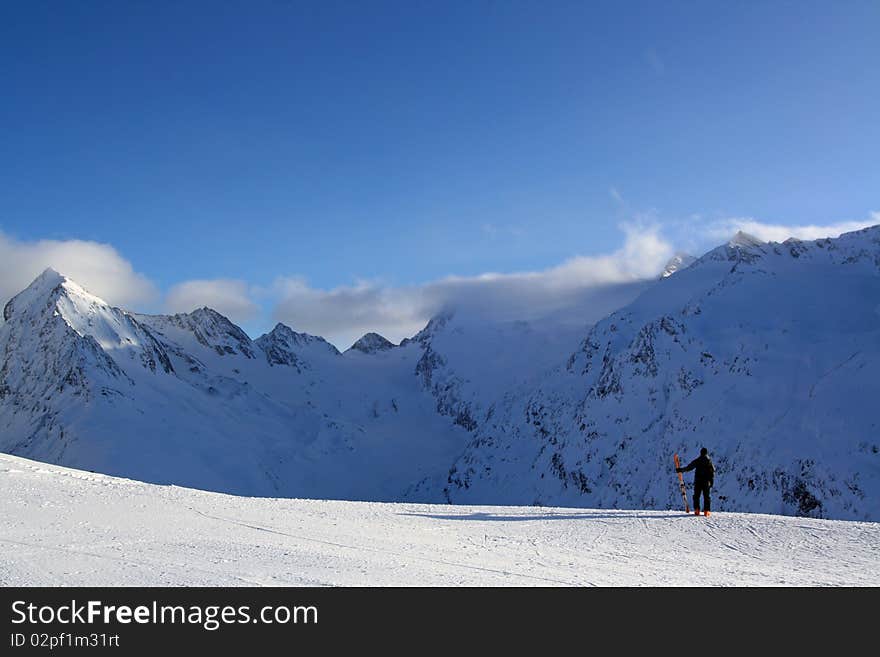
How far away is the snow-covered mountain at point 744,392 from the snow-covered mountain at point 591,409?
0.19 m

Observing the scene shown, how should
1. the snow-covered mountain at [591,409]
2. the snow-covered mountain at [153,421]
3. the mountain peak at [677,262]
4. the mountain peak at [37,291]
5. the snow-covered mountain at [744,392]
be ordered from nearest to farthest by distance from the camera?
the snow-covered mountain at [744,392]
the snow-covered mountain at [591,409]
the snow-covered mountain at [153,421]
the mountain peak at [37,291]
the mountain peak at [677,262]

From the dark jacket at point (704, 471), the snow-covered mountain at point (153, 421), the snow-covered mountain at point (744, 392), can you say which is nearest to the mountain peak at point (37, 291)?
the snow-covered mountain at point (153, 421)

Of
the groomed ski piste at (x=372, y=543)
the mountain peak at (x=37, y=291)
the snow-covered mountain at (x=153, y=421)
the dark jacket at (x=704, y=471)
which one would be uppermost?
the mountain peak at (x=37, y=291)

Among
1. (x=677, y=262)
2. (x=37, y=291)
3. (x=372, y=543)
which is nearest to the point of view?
(x=372, y=543)

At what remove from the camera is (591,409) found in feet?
295

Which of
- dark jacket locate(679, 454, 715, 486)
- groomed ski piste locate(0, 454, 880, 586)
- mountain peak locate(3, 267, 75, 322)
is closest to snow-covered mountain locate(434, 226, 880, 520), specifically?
dark jacket locate(679, 454, 715, 486)

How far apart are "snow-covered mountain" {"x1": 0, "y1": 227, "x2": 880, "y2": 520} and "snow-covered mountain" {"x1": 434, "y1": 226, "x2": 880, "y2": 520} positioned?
19 cm

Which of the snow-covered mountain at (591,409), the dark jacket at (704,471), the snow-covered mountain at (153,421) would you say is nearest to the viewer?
the dark jacket at (704,471)

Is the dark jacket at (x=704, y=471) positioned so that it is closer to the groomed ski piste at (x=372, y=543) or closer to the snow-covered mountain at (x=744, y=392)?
the groomed ski piste at (x=372, y=543)

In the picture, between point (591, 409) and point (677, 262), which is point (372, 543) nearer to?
point (591, 409)

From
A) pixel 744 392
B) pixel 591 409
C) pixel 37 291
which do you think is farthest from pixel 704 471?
pixel 37 291

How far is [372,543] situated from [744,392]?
201 feet

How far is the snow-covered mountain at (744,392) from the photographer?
173 feet
